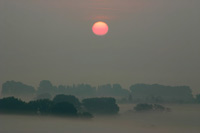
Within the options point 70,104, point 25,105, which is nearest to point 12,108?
point 25,105

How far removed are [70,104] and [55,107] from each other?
2119 mm

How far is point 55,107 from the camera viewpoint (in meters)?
68.9

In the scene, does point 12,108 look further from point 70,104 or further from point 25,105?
point 70,104

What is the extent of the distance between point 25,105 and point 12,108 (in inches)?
68.6

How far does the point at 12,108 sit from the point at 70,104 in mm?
7810

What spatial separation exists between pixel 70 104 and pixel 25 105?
6224mm

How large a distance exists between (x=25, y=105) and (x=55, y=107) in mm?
4153

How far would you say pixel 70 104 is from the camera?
2689 inches

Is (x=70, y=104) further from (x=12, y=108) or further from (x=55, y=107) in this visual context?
(x=12, y=108)

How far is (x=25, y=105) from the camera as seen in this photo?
6975 centimetres

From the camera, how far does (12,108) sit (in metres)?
69.4

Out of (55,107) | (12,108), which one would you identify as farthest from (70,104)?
(12,108)
